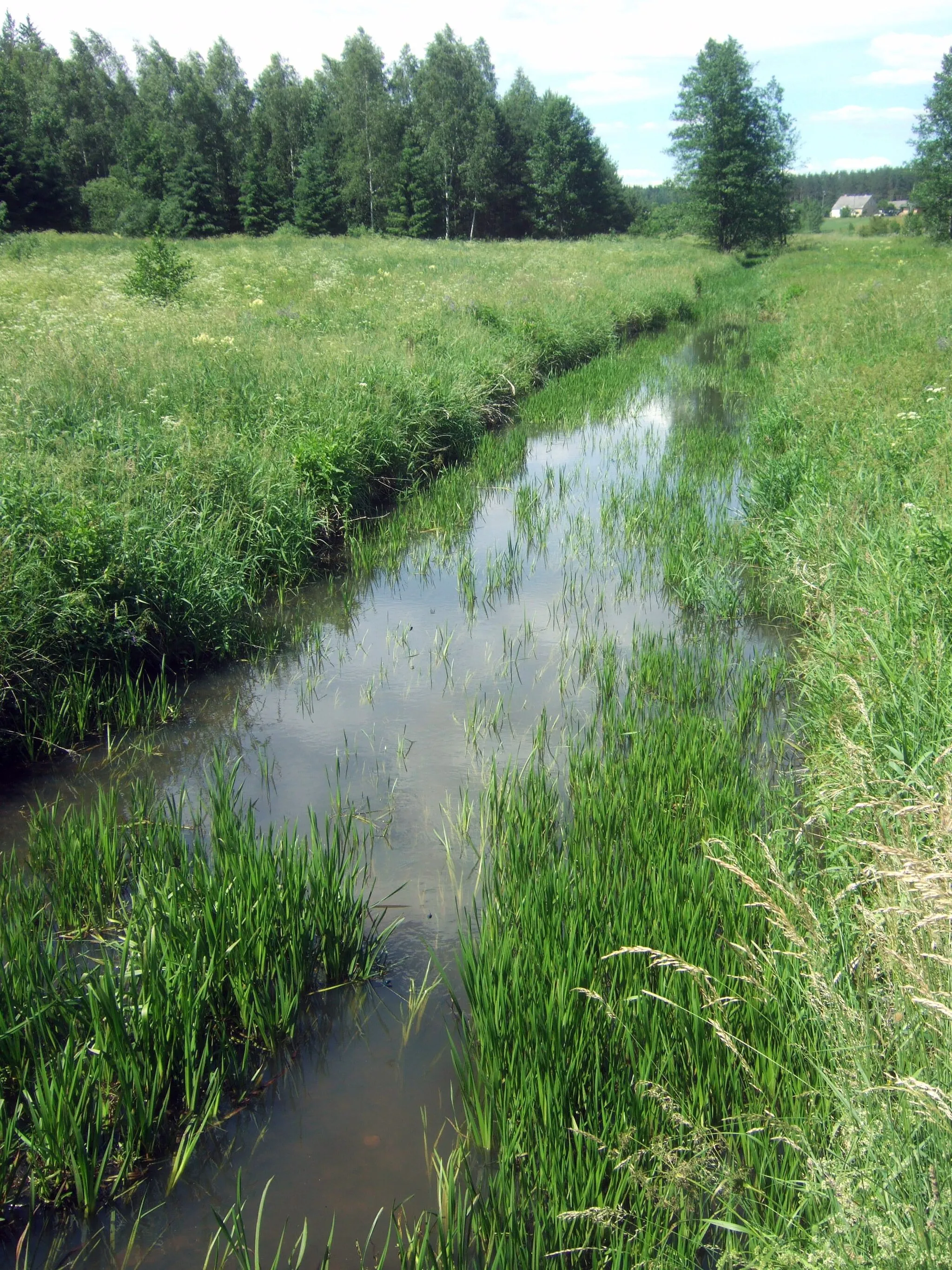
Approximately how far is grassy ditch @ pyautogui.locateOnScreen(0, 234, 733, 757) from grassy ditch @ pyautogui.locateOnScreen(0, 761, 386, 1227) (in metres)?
1.52

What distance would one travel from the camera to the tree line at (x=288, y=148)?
44.2 m

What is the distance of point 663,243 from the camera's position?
153ft

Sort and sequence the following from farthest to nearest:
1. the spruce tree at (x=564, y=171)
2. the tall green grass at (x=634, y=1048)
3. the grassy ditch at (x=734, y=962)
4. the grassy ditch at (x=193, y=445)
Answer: the spruce tree at (x=564, y=171)
the grassy ditch at (x=193, y=445)
the tall green grass at (x=634, y=1048)
the grassy ditch at (x=734, y=962)

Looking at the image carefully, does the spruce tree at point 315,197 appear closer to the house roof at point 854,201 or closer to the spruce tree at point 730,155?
the spruce tree at point 730,155

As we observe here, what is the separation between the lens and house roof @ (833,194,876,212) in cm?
13630

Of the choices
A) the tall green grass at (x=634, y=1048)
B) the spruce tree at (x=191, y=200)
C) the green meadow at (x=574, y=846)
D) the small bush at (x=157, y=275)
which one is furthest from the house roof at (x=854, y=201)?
the tall green grass at (x=634, y=1048)

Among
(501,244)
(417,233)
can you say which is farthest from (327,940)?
(417,233)

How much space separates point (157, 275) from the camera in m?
15.8

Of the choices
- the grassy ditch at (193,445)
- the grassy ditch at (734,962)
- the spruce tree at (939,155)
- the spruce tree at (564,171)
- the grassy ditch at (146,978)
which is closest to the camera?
the grassy ditch at (734,962)

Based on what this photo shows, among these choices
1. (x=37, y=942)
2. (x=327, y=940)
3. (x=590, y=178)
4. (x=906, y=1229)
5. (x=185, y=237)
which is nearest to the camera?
(x=906, y=1229)

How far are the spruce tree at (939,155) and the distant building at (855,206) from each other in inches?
3494

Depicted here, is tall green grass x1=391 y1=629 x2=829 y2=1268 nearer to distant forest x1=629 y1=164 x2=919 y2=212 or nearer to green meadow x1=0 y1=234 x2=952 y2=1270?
green meadow x1=0 y1=234 x2=952 y2=1270

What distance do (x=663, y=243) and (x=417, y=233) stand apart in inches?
557

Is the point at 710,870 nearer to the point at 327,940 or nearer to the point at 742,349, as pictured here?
the point at 327,940
